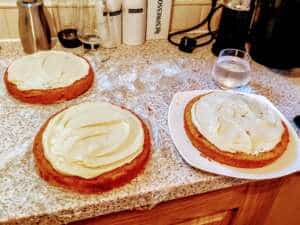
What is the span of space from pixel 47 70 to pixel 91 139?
10.8 inches

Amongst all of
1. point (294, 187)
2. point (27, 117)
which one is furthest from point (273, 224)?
point (27, 117)

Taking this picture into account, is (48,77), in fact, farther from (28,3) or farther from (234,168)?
(234,168)

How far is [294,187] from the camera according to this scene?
71cm

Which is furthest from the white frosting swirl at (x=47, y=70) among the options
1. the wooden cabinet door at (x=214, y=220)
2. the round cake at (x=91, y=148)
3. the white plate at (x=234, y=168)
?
the wooden cabinet door at (x=214, y=220)

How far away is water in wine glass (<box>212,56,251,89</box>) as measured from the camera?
81 cm

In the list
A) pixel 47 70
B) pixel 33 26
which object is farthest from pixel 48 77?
pixel 33 26

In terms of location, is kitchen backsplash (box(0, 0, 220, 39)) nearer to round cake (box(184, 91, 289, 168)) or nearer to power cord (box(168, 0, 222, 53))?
power cord (box(168, 0, 222, 53))

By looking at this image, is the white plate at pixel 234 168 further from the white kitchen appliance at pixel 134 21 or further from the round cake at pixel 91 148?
the white kitchen appliance at pixel 134 21

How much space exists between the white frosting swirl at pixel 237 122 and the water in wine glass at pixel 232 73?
9cm

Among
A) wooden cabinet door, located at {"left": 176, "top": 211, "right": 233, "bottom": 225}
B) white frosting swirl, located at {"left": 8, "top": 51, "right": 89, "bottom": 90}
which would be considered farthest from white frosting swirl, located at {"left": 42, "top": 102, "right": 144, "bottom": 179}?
wooden cabinet door, located at {"left": 176, "top": 211, "right": 233, "bottom": 225}

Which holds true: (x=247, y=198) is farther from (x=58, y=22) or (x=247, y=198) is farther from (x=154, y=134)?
(x=58, y=22)

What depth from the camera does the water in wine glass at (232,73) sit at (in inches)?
32.0

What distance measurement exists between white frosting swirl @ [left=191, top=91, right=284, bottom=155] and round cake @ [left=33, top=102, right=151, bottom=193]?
0.13 metres

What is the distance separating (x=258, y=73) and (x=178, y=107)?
310 mm
